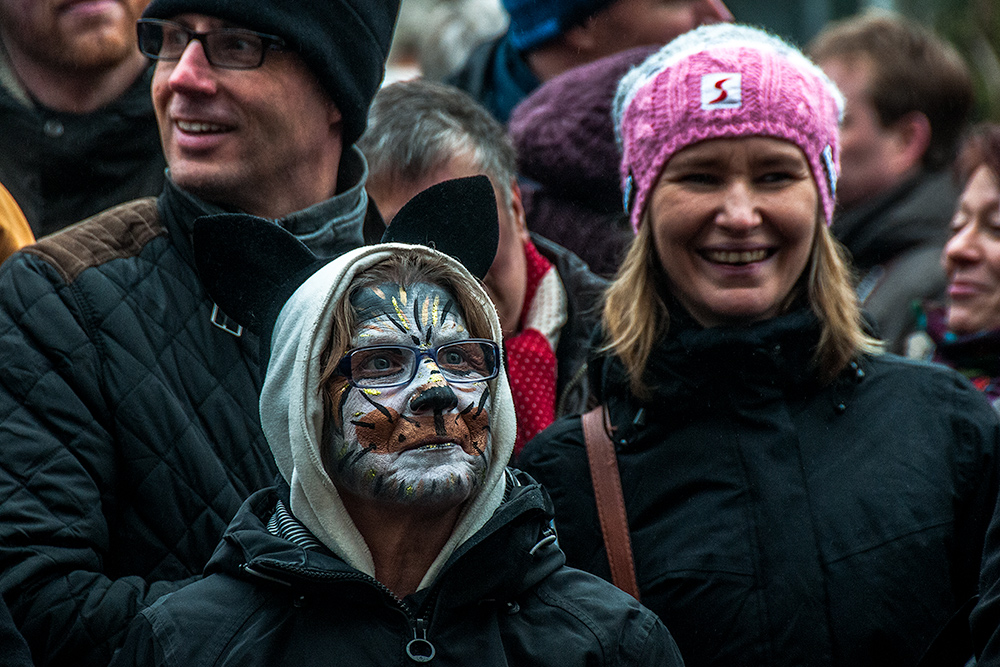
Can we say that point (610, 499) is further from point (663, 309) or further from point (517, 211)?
point (517, 211)

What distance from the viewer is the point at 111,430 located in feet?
9.57

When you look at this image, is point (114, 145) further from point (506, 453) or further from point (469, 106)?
point (506, 453)

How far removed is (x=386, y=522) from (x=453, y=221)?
667 mm

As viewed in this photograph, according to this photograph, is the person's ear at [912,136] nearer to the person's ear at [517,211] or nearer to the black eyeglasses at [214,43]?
the person's ear at [517,211]


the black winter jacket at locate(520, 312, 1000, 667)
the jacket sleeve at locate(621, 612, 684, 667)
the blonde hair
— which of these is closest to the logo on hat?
the blonde hair

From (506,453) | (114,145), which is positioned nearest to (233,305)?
(506,453)

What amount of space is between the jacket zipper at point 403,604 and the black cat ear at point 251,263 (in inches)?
21.7

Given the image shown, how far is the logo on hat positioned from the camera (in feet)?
10.9

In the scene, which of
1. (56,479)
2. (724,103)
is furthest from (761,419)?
(56,479)

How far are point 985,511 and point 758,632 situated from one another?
0.61 meters

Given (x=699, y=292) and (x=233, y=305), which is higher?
(x=233, y=305)

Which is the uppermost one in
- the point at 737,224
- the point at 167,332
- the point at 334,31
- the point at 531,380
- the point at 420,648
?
the point at 334,31

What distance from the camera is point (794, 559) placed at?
118 inches

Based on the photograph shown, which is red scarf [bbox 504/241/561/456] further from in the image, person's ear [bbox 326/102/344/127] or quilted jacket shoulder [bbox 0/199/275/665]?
quilted jacket shoulder [bbox 0/199/275/665]
